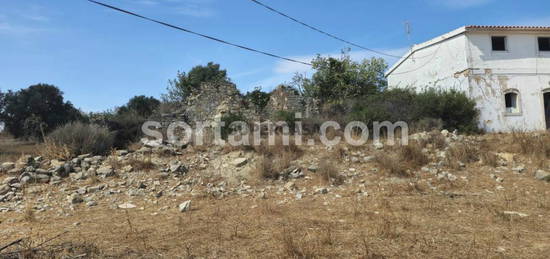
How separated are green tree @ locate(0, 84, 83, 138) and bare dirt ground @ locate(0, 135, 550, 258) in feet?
43.6

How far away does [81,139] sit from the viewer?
1125 centimetres

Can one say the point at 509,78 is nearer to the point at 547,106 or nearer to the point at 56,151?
the point at 547,106

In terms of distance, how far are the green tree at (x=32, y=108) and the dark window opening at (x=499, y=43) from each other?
20299 millimetres

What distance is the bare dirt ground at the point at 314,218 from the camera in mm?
4270

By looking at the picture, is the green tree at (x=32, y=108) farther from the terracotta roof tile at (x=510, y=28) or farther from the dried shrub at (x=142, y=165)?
the terracotta roof tile at (x=510, y=28)

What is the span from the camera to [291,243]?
13.7 ft

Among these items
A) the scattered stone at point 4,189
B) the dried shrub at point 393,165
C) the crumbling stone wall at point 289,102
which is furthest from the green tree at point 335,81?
the scattered stone at point 4,189

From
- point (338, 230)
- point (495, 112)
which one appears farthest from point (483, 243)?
point (495, 112)

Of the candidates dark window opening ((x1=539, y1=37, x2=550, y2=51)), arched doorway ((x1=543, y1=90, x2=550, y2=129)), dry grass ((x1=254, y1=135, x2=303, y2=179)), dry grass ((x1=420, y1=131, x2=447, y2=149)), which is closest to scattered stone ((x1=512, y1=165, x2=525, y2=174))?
dry grass ((x1=420, y1=131, x2=447, y2=149))

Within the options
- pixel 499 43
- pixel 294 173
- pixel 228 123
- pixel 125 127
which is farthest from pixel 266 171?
pixel 499 43

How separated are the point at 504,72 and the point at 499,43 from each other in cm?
137

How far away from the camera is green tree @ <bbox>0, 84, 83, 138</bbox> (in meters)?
19.8

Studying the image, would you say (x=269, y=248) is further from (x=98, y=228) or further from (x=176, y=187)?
(x=176, y=187)

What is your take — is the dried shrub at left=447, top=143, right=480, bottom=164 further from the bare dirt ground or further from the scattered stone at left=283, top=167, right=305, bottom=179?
the scattered stone at left=283, top=167, right=305, bottom=179
